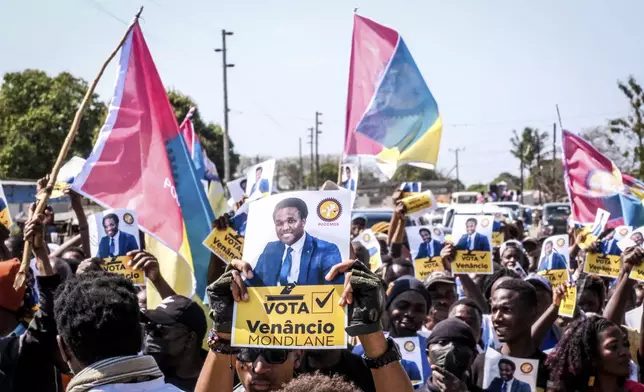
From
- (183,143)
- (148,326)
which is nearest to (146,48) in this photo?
(183,143)

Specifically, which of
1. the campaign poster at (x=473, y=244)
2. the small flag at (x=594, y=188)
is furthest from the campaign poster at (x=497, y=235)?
the campaign poster at (x=473, y=244)

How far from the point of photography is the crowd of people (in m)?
2.81

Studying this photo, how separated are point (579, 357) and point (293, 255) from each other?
199 cm

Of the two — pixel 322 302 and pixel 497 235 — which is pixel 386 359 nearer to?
pixel 322 302

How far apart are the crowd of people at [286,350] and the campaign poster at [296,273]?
0.18 feet

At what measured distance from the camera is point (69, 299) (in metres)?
3.00

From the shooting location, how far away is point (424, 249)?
8172mm

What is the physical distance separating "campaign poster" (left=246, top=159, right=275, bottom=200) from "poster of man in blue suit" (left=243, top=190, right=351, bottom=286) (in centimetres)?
377

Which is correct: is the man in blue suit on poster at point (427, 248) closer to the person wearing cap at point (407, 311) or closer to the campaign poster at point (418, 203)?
the campaign poster at point (418, 203)

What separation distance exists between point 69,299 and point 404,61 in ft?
18.2

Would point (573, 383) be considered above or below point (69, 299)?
below

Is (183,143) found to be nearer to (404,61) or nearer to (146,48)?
(146,48)

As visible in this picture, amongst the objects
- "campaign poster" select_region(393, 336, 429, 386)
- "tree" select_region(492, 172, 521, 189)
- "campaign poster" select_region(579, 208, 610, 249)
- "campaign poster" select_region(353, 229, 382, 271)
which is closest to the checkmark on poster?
"campaign poster" select_region(393, 336, 429, 386)

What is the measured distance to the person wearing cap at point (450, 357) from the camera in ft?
13.0
